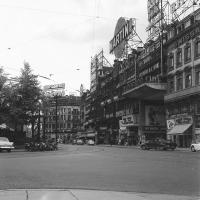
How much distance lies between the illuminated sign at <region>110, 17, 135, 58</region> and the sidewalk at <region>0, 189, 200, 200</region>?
71515 millimetres

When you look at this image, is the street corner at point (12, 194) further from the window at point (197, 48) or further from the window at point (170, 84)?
the window at point (170, 84)

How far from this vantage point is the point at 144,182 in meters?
15.0

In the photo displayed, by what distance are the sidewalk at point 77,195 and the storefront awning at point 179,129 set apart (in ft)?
164

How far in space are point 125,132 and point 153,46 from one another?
1016 inches

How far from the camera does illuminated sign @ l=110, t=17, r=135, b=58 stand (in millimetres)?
82250

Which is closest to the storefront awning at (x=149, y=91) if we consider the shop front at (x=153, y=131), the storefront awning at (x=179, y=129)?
the shop front at (x=153, y=131)

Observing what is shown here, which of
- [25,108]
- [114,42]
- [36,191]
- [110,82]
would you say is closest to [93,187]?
[36,191]

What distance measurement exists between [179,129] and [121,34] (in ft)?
101

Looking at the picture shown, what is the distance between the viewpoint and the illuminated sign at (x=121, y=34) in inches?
3238

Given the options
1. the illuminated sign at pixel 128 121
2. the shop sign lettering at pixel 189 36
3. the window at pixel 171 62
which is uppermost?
the shop sign lettering at pixel 189 36

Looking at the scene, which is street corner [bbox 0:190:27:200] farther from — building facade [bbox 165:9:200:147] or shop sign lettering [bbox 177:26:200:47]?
shop sign lettering [bbox 177:26:200:47]

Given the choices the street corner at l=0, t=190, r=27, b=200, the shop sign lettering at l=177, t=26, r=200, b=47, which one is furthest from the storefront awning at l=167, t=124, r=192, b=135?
the street corner at l=0, t=190, r=27, b=200

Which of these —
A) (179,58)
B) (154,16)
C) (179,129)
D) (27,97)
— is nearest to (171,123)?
(179,129)

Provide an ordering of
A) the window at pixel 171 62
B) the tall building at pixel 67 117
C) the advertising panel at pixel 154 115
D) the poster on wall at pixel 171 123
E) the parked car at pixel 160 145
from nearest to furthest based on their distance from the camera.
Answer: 1. the parked car at pixel 160 145
2. the poster on wall at pixel 171 123
3. the window at pixel 171 62
4. the advertising panel at pixel 154 115
5. the tall building at pixel 67 117
